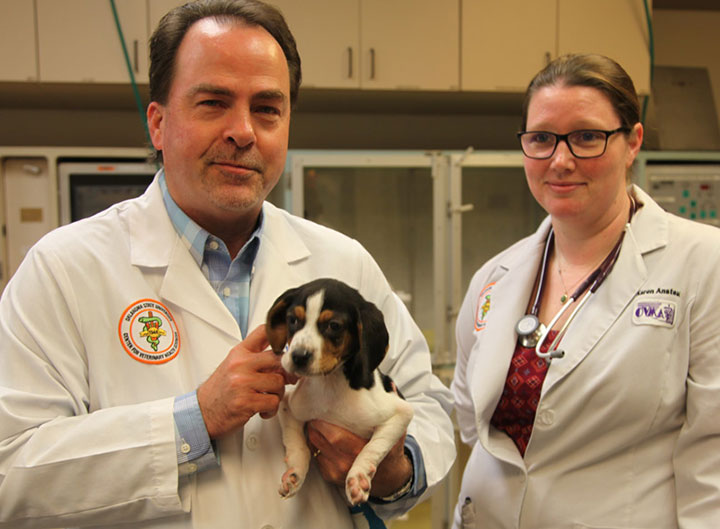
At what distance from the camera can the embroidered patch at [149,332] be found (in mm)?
908

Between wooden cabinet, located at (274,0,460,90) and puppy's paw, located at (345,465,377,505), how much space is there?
1999 millimetres

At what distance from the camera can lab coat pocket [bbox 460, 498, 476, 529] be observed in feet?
4.47

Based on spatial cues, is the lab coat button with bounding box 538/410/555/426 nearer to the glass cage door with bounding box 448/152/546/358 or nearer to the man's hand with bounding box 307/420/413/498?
the man's hand with bounding box 307/420/413/498

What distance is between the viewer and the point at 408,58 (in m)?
2.51

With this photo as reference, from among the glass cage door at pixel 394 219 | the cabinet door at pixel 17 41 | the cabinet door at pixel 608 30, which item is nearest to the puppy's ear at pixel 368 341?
the glass cage door at pixel 394 219

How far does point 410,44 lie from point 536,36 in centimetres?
60

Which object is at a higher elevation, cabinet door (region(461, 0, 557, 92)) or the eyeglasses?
cabinet door (region(461, 0, 557, 92))

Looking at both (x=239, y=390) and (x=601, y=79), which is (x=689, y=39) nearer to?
(x=601, y=79)

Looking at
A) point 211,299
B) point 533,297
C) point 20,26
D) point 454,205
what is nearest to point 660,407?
point 533,297

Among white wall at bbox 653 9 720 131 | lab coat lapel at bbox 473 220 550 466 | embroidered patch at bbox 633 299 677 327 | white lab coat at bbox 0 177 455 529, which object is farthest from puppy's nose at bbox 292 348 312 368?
white wall at bbox 653 9 720 131

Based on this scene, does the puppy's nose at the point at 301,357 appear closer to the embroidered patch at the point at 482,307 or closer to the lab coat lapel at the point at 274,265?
the lab coat lapel at the point at 274,265

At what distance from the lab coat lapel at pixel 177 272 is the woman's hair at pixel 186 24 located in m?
0.24

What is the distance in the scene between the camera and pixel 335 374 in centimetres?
87

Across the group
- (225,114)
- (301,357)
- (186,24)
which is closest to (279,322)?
(301,357)
